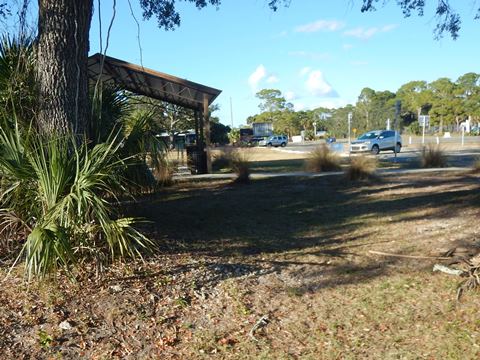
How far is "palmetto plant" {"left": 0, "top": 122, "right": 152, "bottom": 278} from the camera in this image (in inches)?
180

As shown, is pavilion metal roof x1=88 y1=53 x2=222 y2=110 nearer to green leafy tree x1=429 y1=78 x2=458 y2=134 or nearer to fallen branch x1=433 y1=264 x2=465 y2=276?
fallen branch x1=433 y1=264 x2=465 y2=276

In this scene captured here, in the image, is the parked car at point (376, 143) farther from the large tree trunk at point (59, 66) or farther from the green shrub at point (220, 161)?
the large tree trunk at point (59, 66)

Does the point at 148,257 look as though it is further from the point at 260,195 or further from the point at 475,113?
the point at 475,113

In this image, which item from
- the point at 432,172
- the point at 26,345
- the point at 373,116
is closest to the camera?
the point at 26,345

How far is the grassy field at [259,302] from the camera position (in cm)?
395

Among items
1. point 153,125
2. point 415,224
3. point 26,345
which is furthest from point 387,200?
point 26,345

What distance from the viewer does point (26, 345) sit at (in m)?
3.89

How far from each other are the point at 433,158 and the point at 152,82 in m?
10.8

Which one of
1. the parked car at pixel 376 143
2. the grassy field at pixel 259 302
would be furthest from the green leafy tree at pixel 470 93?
the grassy field at pixel 259 302

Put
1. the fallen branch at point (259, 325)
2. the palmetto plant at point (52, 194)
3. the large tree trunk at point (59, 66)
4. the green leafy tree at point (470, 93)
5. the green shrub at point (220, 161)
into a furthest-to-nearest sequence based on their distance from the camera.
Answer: the green leafy tree at point (470, 93), the green shrub at point (220, 161), the large tree trunk at point (59, 66), the palmetto plant at point (52, 194), the fallen branch at point (259, 325)

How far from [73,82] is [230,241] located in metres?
3.12

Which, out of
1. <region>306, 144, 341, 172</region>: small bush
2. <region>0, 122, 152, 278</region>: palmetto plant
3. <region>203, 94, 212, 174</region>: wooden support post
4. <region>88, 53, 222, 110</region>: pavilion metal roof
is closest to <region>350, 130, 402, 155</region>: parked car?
<region>306, 144, 341, 172</region>: small bush

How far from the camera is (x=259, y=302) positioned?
15.7 feet

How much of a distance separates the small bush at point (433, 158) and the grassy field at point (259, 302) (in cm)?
1174
